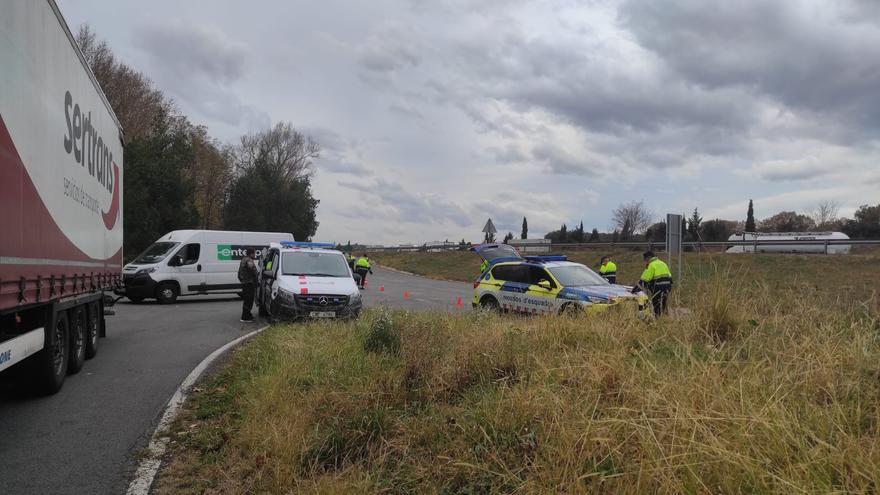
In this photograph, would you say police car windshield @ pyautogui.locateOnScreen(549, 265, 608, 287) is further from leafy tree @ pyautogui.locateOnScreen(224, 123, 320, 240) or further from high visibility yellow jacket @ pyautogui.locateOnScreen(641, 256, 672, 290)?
leafy tree @ pyautogui.locateOnScreen(224, 123, 320, 240)

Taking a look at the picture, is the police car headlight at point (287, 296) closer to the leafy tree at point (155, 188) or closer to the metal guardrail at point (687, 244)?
the metal guardrail at point (687, 244)

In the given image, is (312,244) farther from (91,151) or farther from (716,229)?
(716,229)

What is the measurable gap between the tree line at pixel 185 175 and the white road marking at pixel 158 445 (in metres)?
21.8

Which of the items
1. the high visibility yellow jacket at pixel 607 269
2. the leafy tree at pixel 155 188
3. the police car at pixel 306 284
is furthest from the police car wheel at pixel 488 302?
the leafy tree at pixel 155 188

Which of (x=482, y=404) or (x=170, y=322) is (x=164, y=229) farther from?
(x=482, y=404)

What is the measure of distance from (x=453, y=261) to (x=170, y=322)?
3733cm

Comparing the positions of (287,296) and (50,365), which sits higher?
(287,296)

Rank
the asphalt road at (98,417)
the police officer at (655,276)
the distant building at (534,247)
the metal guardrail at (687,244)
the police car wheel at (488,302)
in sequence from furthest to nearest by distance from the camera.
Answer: the distant building at (534,247), the police car wheel at (488,302), the police officer at (655,276), the metal guardrail at (687,244), the asphalt road at (98,417)

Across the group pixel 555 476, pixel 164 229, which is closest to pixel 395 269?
pixel 164 229

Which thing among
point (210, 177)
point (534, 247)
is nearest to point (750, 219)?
point (534, 247)

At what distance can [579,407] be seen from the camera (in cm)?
389

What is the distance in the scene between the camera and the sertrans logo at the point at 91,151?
6.98m

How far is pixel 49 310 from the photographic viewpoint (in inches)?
261

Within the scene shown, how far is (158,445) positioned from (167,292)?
15335 millimetres
